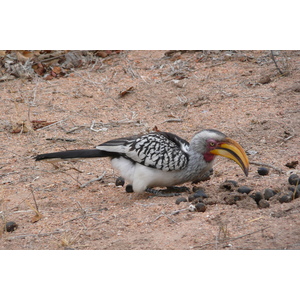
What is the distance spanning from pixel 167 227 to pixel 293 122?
2.89 meters

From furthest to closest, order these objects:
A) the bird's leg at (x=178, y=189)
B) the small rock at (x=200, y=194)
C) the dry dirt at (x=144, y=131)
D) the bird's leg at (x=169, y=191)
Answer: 1. the bird's leg at (x=178, y=189)
2. the bird's leg at (x=169, y=191)
3. the small rock at (x=200, y=194)
4. the dry dirt at (x=144, y=131)

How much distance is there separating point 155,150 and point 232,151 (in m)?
0.73

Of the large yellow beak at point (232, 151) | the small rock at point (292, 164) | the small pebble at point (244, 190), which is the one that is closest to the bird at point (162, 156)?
the large yellow beak at point (232, 151)

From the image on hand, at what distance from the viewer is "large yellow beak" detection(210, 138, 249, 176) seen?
4515 millimetres

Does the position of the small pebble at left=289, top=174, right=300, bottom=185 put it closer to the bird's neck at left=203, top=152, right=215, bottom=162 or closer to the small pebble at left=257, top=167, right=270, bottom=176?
the small pebble at left=257, top=167, right=270, bottom=176

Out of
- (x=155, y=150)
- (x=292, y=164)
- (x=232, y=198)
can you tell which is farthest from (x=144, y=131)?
(x=232, y=198)

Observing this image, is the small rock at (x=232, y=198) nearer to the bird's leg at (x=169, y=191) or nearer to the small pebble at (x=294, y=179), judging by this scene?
the small pebble at (x=294, y=179)

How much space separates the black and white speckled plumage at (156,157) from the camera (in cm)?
464

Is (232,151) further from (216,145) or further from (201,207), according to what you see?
(201,207)

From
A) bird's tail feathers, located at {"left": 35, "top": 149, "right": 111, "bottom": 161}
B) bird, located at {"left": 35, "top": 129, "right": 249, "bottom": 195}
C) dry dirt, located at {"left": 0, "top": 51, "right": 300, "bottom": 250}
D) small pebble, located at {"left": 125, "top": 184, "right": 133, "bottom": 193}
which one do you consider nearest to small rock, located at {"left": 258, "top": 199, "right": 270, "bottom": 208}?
dry dirt, located at {"left": 0, "top": 51, "right": 300, "bottom": 250}

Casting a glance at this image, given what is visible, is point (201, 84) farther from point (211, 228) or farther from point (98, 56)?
point (211, 228)

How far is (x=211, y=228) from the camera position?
371 centimetres

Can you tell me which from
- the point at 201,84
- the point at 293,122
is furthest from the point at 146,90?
the point at 293,122

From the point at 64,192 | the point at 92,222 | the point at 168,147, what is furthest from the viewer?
the point at 64,192
